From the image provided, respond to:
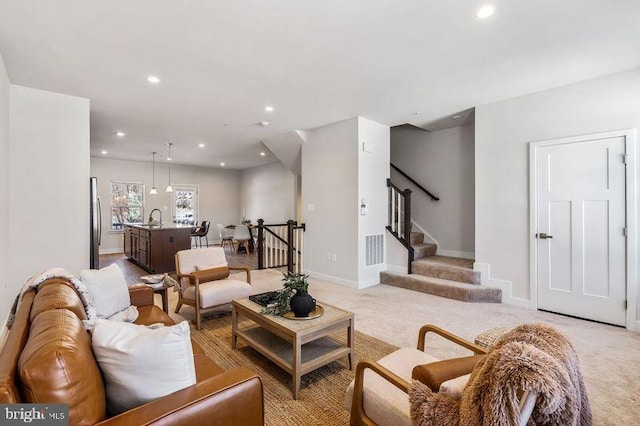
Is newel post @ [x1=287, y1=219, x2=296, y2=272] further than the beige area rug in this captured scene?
Yes

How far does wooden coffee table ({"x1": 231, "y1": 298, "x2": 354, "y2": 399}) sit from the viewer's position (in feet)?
6.83

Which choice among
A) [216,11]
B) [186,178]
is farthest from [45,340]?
[186,178]

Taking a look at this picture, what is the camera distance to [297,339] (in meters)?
2.05

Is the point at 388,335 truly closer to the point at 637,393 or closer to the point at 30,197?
the point at 637,393

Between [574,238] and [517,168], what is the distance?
104 centimetres

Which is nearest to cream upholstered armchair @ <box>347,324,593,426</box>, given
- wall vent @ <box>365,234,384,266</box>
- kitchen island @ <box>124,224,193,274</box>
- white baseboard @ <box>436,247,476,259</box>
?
wall vent @ <box>365,234,384,266</box>

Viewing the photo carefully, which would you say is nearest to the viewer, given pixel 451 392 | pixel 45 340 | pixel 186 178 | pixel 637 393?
pixel 45 340

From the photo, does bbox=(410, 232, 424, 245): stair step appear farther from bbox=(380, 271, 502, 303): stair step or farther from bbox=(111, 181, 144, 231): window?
bbox=(111, 181, 144, 231): window

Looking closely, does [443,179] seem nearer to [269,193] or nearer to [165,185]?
[269,193]

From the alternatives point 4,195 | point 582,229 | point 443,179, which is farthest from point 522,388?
point 443,179

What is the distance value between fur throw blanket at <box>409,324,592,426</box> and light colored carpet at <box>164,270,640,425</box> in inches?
45.0

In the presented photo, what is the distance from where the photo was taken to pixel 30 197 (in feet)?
11.6

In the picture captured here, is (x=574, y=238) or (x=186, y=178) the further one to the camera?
(x=186, y=178)

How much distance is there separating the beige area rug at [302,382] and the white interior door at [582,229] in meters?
2.44
